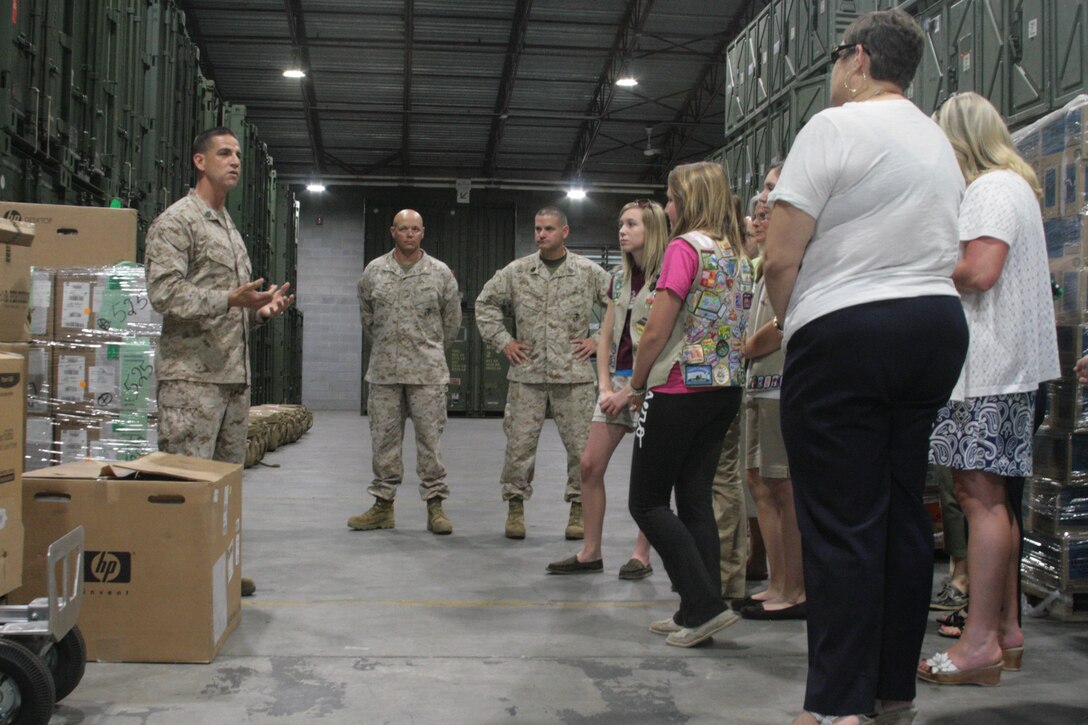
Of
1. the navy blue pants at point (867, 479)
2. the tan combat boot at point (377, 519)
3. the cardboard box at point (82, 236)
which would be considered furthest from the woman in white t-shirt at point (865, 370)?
the tan combat boot at point (377, 519)

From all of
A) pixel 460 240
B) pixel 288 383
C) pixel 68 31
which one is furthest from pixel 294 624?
pixel 460 240

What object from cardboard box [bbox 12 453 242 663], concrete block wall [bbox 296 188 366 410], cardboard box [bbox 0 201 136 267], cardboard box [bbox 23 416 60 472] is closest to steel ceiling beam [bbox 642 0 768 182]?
concrete block wall [bbox 296 188 366 410]

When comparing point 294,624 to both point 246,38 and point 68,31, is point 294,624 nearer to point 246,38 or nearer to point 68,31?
point 68,31

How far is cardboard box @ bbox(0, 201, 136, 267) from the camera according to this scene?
4434 millimetres

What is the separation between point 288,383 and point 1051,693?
1468 cm

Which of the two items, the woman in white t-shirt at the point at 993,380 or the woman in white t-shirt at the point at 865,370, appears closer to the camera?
the woman in white t-shirt at the point at 865,370

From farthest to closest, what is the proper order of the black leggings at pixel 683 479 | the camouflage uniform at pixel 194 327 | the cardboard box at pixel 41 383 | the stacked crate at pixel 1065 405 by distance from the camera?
the cardboard box at pixel 41 383, the camouflage uniform at pixel 194 327, the stacked crate at pixel 1065 405, the black leggings at pixel 683 479

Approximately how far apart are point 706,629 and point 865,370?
1.34 metres

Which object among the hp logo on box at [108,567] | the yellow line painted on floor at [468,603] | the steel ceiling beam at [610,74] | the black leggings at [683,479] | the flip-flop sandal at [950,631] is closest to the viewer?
the hp logo on box at [108,567]

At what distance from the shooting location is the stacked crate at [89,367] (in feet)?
14.5

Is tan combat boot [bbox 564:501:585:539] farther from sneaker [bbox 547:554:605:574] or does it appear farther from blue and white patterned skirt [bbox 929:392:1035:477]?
blue and white patterned skirt [bbox 929:392:1035:477]

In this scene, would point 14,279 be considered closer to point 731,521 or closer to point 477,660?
point 477,660

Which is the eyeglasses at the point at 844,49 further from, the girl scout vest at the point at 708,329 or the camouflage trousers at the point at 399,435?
the camouflage trousers at the point at 399,435

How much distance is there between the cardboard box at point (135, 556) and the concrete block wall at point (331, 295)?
62.1 ft
